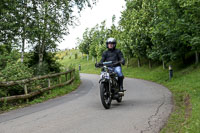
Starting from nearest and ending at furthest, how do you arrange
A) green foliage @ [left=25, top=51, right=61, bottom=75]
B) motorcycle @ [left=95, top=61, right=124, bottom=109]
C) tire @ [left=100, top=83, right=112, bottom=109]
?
tire @ [left=100, top=83, right=112, bottom=109] → motorcycle @ [left=95, top=61, right=124, bottom=109] → green foliage @ [left=25, top=51, right=61, bottom=75]

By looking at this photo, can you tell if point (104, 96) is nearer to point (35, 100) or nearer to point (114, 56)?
point (114, 56)

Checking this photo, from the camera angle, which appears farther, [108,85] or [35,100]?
[35,100]

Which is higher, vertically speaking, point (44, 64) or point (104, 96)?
point (44, 64)

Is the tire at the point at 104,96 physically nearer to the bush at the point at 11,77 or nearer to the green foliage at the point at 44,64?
the bush at the point at 11,77

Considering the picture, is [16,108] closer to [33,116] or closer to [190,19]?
[33,116]

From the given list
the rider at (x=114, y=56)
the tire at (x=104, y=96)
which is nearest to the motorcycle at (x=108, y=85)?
the tire at (x=104, y=96)

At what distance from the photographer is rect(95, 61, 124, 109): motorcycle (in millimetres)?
6422

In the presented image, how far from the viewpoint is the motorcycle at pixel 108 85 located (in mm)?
6422

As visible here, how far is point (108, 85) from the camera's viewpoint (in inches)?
267

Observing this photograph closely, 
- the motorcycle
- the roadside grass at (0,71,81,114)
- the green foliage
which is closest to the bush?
the roadside grass at (0,71,81,114)

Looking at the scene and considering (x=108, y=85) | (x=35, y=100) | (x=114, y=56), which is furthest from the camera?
(x=35, y=100)

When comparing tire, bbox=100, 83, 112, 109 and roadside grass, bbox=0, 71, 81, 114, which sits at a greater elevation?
tire, bbox=100, 83, 112, 109

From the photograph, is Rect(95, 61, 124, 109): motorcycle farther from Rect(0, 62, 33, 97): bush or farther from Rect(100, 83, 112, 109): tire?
Rect(0, 62, 33, 97): bush

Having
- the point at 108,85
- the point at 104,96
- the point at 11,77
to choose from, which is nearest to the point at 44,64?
the point at 11,77
